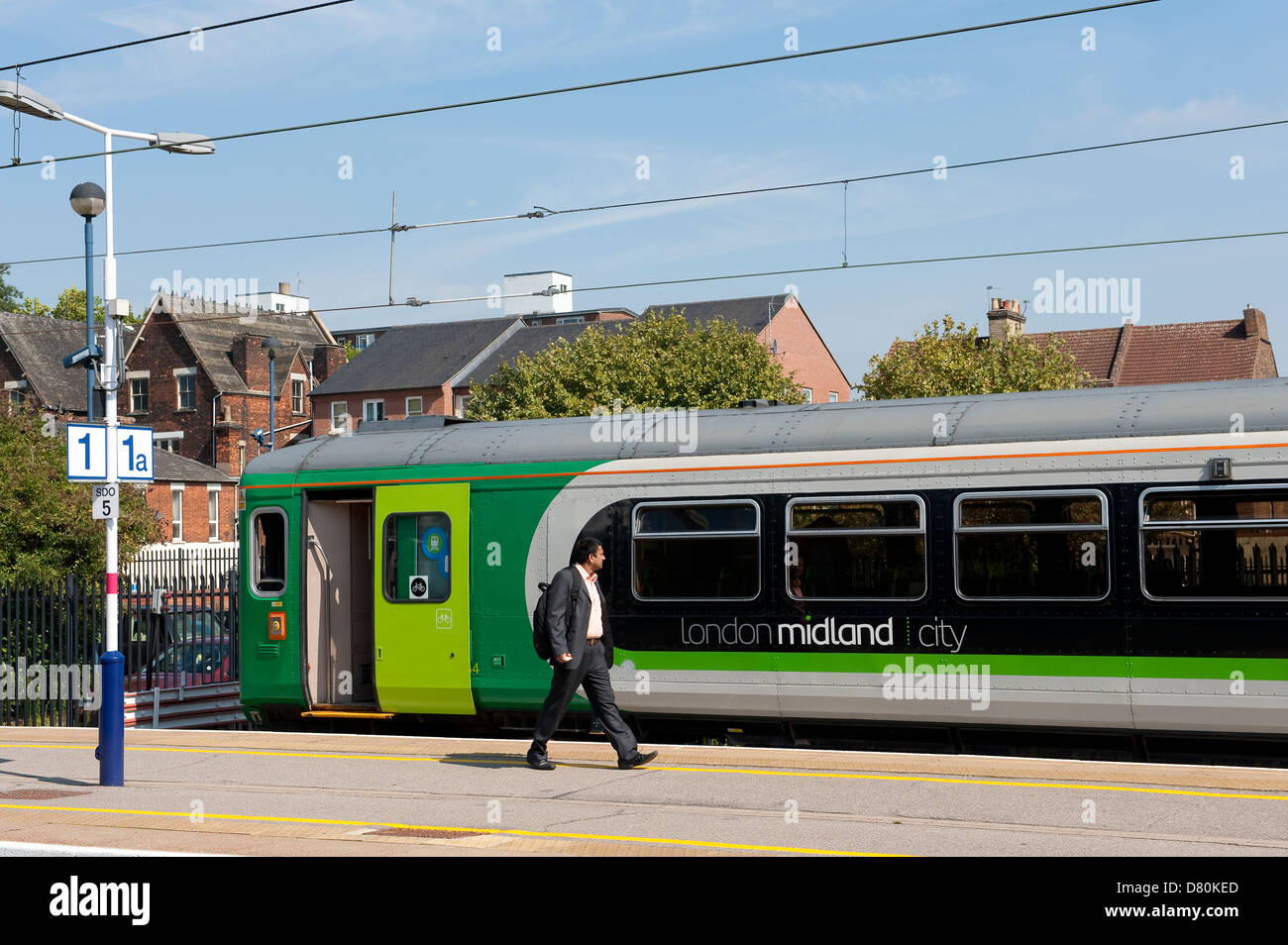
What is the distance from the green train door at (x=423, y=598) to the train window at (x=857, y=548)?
3.38m

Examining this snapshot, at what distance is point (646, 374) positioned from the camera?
4128 centimetres

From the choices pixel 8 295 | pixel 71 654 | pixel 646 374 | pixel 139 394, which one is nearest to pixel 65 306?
pixel 8 295

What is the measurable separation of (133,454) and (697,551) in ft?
15.8

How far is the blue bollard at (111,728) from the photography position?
1102cm

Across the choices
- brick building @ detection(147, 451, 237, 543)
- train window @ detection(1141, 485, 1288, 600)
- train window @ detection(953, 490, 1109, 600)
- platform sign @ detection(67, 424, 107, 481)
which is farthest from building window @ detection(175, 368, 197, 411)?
train window @ detection(1141, 485, 1288, 600)

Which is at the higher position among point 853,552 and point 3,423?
point 3,423

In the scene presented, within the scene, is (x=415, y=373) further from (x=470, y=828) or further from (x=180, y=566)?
(x=470, y=828)

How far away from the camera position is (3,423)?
Result: 24047mm

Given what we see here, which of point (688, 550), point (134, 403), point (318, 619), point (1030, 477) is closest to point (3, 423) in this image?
point (318, 619)

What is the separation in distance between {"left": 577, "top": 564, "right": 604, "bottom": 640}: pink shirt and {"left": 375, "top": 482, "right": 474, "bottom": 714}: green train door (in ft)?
9.62

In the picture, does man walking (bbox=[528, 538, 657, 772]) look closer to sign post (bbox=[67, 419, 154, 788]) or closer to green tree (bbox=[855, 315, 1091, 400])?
sign post (bbox=[67, 419, 154, 788])
